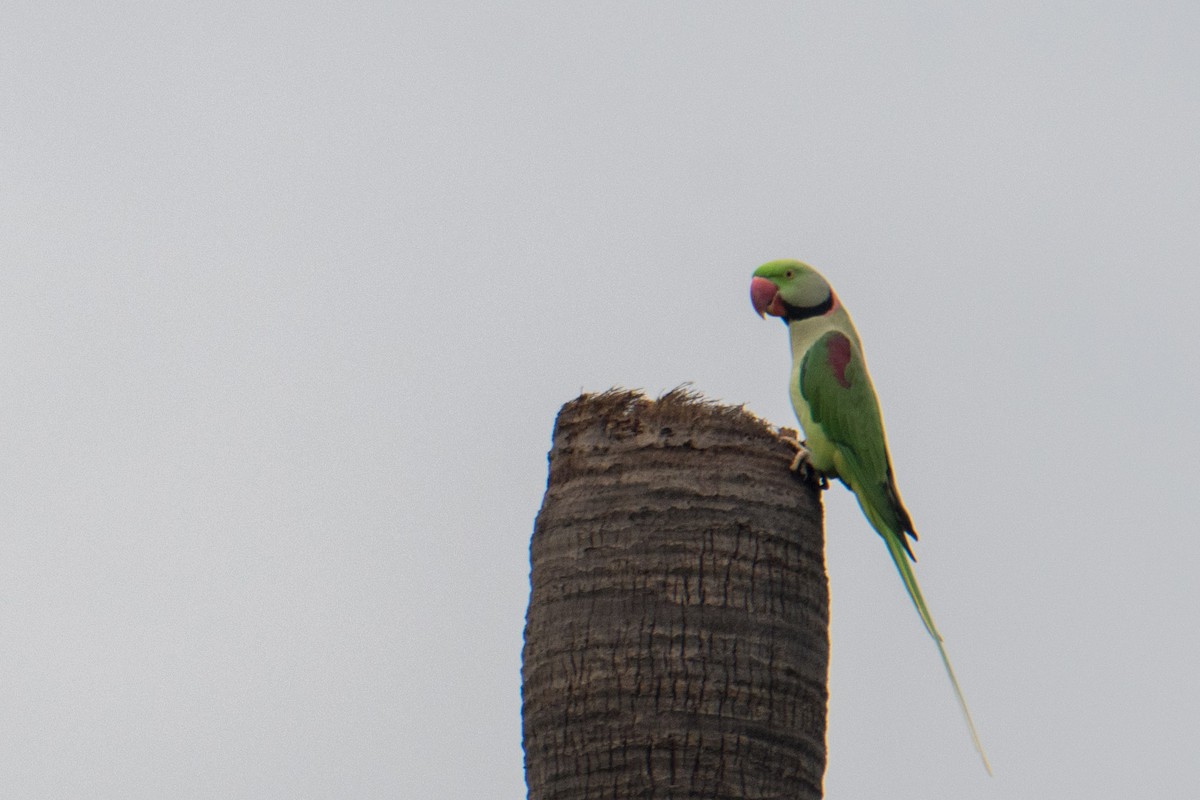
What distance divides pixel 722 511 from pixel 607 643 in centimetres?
70

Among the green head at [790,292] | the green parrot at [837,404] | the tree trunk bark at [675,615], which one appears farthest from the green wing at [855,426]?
the tree trunk bark at [675,615]

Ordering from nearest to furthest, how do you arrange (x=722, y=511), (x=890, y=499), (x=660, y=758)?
(x=660, y=758) → (x=722, y=511) → (x=890, y=499)

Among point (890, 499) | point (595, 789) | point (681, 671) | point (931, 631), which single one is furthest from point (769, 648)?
point (890, 499)

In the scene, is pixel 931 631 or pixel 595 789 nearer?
pixel 595 789

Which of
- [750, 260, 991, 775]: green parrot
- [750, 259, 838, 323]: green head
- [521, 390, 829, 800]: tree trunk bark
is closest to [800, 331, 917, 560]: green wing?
[750, 260, 991, 775]: green parrot

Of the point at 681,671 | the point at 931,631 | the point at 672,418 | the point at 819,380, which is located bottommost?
the point at 681,671

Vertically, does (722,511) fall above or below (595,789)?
above

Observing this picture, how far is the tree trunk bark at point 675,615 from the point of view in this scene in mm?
5152

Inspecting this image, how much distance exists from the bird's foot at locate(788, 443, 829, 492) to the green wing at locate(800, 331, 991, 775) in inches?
17.8

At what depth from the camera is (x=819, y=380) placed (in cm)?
695

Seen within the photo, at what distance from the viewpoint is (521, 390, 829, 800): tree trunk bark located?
515 centimetres

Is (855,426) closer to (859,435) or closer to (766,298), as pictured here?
(859,435)

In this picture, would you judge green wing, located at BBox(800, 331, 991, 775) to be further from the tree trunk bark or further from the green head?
the tree trunk bark

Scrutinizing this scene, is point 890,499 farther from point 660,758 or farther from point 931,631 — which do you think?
point 660,758
